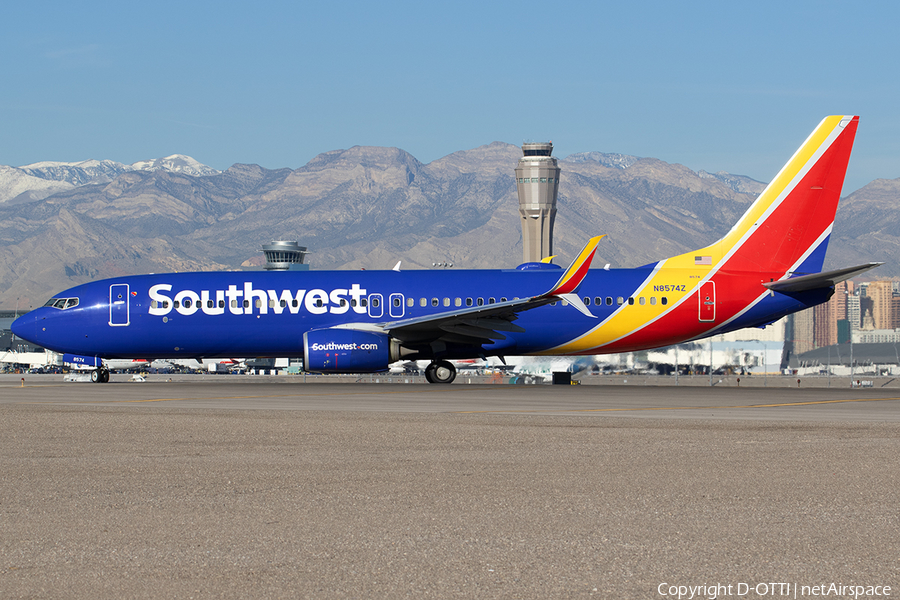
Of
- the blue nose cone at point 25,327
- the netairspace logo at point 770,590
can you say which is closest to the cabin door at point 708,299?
the blue nose cone at point 25,327

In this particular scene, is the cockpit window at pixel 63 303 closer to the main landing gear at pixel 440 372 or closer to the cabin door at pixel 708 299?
the main landing gear at pixel 440 372

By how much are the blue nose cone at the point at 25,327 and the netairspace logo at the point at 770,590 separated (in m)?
31.0

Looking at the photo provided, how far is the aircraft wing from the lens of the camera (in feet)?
97.9

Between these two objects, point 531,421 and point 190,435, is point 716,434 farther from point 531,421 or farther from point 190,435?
point 190,435

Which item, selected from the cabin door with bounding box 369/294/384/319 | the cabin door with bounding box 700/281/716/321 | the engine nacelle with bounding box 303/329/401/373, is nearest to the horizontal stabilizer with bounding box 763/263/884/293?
the cabin door with bounding box 700/281/716/321

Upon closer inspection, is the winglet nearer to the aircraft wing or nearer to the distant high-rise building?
the aircraft wing

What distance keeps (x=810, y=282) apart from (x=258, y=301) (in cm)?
1833

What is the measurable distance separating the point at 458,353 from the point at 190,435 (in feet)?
61.2

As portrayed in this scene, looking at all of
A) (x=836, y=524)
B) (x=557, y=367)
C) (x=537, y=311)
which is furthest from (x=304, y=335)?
(x=557, y=367)

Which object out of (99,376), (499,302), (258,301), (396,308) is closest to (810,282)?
(499,302)

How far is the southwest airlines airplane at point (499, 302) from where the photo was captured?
32844mm

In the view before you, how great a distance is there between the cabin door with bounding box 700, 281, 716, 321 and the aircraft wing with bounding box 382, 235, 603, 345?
3817 mm

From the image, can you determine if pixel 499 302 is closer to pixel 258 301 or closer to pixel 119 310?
pixel 258 301

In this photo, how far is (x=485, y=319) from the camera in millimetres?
31828
